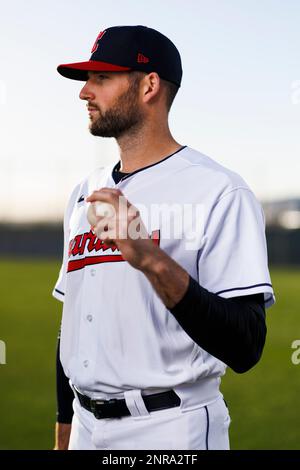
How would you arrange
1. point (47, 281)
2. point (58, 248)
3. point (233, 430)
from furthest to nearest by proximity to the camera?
point (58, 248), point (47, 281), point (233, 430)

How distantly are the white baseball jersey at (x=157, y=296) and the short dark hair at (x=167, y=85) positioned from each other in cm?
27

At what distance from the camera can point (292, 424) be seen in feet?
20.9

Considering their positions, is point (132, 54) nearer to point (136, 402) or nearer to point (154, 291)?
point (154, 291)

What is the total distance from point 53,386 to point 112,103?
5886 millimetres

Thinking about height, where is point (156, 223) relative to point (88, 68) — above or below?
below

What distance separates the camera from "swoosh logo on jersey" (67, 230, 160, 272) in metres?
2.41

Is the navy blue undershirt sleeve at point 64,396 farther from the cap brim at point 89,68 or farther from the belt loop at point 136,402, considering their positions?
the cap brim at point 89,68

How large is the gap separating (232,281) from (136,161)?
0.64 m

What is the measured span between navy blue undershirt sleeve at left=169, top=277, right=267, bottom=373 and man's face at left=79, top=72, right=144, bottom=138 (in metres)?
0.75

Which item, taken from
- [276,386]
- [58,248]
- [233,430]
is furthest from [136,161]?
[58,248]

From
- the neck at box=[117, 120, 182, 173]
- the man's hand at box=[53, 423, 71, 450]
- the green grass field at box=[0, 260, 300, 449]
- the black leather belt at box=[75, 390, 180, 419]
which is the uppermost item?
the neck at box=[117, 120, 182, 173]

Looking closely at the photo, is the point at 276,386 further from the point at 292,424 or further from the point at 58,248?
the point at 58,248

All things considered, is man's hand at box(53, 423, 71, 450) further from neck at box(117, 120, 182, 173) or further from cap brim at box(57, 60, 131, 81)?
cap brim at box(57, 60, 131, 81)

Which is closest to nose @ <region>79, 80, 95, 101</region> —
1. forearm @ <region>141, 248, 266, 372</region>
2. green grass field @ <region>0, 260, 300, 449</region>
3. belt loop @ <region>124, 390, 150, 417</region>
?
forearm @ <region>141, 248, 266, 372</region>
